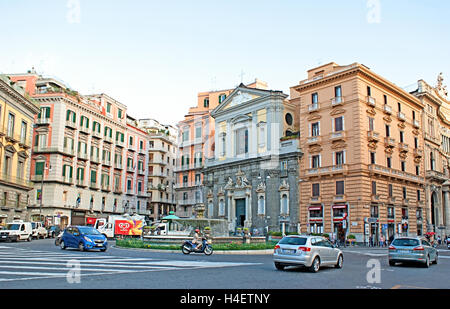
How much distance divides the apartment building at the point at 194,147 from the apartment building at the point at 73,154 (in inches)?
412

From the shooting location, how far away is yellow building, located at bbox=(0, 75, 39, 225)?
37.1 meters

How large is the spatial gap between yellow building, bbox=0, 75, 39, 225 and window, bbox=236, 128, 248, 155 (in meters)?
23.7

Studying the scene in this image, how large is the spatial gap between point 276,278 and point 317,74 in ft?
124

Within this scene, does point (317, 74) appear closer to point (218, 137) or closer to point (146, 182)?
point (218, 137)

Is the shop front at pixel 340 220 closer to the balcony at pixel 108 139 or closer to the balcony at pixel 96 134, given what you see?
the balcony at pixel 96 134

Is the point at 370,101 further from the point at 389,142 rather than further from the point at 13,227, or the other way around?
the point at 13,227

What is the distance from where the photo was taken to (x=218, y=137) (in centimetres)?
5741

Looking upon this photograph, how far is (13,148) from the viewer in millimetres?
38844

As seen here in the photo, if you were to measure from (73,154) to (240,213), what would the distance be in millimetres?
21701

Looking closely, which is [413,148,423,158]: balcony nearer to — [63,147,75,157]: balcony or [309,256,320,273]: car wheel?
[309,256,320,273]: car wheel

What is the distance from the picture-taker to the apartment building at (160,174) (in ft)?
240

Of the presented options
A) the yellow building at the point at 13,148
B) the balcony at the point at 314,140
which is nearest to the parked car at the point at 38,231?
the yellow building at the point at 13,148

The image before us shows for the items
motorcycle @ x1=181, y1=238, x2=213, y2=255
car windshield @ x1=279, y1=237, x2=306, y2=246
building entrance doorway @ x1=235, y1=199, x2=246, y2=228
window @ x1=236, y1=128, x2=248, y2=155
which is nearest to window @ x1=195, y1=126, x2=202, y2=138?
window @ x1=236, y1=128, x2=248, y2=155
